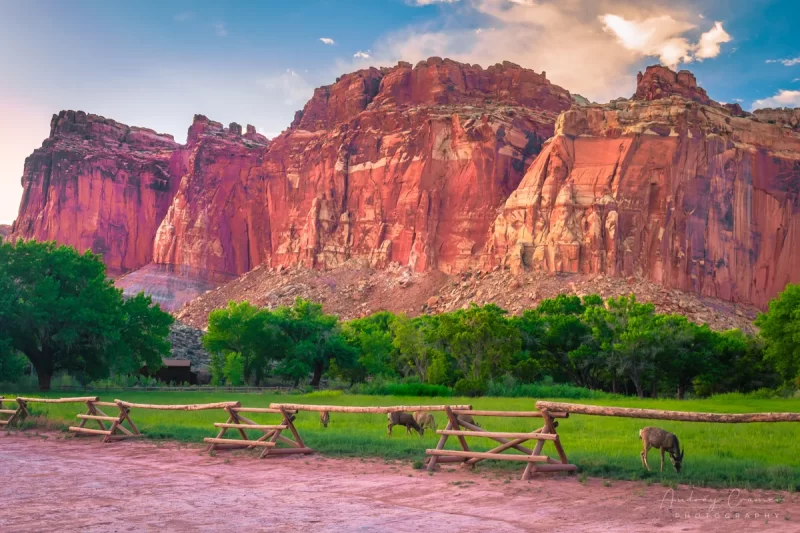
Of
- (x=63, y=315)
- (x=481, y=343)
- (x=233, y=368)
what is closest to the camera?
(x=63, y=315)

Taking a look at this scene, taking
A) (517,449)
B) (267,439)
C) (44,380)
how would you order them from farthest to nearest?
(44,380) → (267,439) → (517,449)

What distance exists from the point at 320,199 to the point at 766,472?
117 m

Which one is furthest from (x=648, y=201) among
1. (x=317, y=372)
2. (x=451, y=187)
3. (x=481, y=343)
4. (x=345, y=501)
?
(x=345, y=501)

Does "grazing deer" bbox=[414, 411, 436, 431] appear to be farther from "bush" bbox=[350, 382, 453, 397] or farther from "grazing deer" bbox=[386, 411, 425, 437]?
"bush" bbox=[350, 382, 453, 397]

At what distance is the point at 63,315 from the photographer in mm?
40656

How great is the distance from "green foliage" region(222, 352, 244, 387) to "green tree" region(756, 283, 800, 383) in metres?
38.4

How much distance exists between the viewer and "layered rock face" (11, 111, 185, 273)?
158375 mm

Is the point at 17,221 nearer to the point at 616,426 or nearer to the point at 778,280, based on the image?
the point at 778,280

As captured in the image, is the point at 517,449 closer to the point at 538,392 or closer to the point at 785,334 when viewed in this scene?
the point at 538,392

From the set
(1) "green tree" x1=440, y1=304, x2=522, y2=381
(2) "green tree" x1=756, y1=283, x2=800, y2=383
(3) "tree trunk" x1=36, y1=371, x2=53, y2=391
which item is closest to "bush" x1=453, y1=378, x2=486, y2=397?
(1) "green tree" x1=440, y1=304, x2=522, y2=381

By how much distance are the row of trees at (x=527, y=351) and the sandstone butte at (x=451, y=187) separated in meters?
35.5

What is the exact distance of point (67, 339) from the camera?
3975cm

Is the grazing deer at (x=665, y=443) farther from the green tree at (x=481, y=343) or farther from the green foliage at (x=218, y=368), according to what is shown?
the green foliage at (x=218, y=368)

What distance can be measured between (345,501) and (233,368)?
161ft
